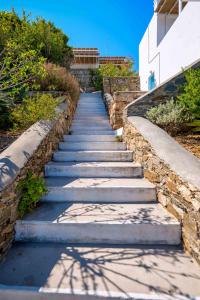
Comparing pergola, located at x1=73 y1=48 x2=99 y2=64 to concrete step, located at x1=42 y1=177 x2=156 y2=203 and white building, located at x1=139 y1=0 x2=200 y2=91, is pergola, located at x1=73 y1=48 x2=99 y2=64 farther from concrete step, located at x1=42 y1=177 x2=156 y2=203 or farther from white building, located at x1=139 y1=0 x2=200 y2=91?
concrete step, located at x1=42 y1=177 x2=156 y2=203

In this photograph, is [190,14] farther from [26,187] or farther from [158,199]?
[26,187]

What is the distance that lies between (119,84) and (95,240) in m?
11.2

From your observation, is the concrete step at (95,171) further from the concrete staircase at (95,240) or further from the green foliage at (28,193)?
the green foliage at (28,193)

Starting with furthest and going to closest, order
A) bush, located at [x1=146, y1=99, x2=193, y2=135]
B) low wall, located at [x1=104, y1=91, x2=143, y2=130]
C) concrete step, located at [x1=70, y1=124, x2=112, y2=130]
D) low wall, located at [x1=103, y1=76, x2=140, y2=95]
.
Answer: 1. low wall, located at [x1=103, y1=76, x2=140, y2=95]
2. concrete step, located at [x1=70, y1=124, x2=112, y2=130]
3. low wall, located at [x1=104, y1=91, x2=143, y2=130]
4. bush, located at [x1=146, y1=99, x2=193, y2=135]

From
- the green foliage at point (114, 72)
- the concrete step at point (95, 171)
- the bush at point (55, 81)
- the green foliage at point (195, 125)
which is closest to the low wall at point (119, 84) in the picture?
the green foliage at point (114, 72)

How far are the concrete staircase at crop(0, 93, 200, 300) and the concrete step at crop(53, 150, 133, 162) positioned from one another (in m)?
0.33

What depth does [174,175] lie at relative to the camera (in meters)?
2.96

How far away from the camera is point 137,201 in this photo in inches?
142

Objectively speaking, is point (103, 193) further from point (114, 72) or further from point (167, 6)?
point (114, 72)

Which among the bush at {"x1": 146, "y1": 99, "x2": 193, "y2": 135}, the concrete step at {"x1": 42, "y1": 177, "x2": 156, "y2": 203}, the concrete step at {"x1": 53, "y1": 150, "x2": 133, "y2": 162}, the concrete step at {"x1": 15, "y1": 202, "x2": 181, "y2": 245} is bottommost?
the concrete step at {"x1": 15, "y1": 202, "x2": 181, "y2": 245}

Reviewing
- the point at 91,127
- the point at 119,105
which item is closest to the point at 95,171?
the point at 91,127

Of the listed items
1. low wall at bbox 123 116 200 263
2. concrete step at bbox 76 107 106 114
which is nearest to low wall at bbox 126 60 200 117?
low wall at bbox 123 116 200 263

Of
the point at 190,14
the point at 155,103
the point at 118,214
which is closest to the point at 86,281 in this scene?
the point at 118,214

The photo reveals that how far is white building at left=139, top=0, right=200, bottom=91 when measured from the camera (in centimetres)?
726
